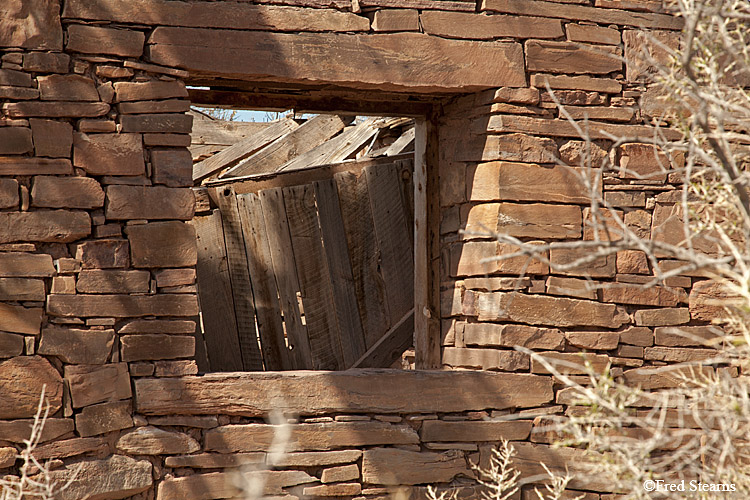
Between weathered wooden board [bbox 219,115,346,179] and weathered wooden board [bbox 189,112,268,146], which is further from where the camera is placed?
weathered wooden board [bbox 189,112,268,146]

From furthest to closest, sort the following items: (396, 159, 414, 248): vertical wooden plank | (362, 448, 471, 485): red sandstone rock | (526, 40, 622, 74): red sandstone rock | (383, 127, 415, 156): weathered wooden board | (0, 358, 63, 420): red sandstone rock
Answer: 1. (383, 127, 415, 156): weathered wooden board
2. (396, 159, 414, 248): vertical wooden plank
3. (526, 40, 622, 74): red sandstone rock
4. (362, 448, 471, 485): red sandstone rock
5. (0, 358, 63, 420): red sandstone rock

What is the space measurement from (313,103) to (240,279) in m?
1.14

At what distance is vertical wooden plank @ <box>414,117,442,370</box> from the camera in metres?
4.34

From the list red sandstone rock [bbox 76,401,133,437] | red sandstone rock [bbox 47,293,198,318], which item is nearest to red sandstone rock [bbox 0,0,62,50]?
red sandstone rock [bbox 47,293,198,318]

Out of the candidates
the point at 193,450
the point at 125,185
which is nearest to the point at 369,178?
the point at 125,185

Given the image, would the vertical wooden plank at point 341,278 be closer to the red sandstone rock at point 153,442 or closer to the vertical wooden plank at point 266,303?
the vertical wooden plank at point 266,303

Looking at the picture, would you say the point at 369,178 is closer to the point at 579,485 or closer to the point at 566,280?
the point at 566,280

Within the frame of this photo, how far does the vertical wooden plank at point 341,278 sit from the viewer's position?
466 cm

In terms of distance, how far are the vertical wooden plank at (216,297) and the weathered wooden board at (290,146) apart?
2.04 feet

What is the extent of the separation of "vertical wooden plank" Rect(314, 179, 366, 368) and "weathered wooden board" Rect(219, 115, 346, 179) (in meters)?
0.87

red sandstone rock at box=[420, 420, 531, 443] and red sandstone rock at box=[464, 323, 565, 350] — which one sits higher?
red sandstone rock at box=[464, 323, 565, 350]

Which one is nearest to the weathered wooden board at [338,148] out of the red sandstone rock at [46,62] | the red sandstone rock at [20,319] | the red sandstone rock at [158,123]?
the red sandstone rock at [158,123]

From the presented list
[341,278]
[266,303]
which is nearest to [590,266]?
[341,278]

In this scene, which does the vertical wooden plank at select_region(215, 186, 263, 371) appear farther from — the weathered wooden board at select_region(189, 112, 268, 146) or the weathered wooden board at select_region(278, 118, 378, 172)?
the weathered wooden board at select_region(189, 112, 268, 146)
